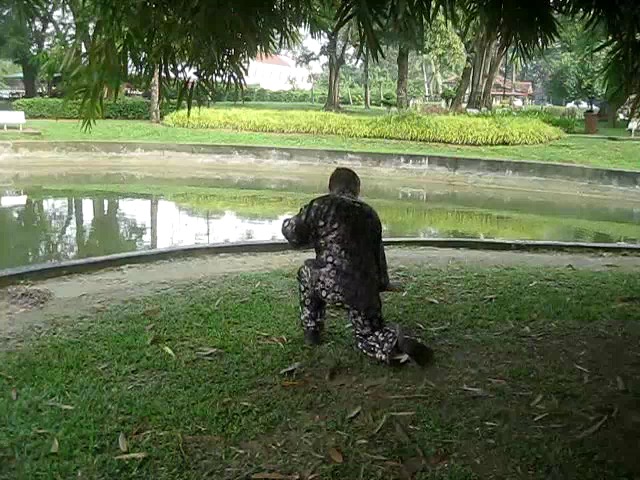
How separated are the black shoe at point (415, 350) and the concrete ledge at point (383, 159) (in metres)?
10.0

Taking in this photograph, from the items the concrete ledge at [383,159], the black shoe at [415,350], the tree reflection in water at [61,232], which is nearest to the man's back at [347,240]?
the black shoe at [415,350]

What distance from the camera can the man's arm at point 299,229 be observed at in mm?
3238

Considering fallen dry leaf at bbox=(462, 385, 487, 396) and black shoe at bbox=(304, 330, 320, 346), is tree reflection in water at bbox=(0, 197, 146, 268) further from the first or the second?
fallen dry leaf at bbox=(462, 385, 487, 396)

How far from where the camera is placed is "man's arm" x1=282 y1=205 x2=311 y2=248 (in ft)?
10.6

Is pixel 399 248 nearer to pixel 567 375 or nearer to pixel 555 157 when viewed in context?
pixel 567 375

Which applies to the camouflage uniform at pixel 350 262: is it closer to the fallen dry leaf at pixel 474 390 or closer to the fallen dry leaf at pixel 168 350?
the fallen dry leaf at pixel 474 390

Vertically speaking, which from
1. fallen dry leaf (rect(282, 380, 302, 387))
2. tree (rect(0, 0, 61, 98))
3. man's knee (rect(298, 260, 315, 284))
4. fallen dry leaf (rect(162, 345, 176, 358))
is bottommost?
fallen dry leaf (rect(162, 345, 176, 358))

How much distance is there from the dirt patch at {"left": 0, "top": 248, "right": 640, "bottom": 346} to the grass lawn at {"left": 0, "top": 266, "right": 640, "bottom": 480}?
253 millimetres

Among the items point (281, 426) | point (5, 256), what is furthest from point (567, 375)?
point (5, 256)

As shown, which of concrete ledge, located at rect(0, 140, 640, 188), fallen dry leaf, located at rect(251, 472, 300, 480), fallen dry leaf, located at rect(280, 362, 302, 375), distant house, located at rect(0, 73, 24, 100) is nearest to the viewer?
fallen dry leaf, located at rect(251, 472, 300, 480)

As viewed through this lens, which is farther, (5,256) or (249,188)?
(249,188)

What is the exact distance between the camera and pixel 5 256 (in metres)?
6.48

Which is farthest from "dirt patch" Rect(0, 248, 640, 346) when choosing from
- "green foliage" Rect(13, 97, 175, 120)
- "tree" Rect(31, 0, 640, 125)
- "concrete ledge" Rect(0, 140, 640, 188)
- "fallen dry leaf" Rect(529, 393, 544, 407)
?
"green foliage" Rect(13, 97, 175, 120)

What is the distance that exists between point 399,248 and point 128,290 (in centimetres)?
235
